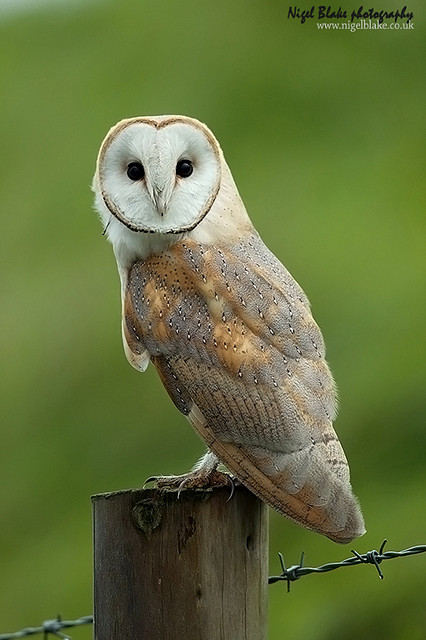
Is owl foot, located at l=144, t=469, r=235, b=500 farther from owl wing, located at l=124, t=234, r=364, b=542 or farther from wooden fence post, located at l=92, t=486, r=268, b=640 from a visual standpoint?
wooden fence post, located at l=92, t=486, r=268, b=640

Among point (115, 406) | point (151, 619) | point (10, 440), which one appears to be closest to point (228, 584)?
point (151, 619)

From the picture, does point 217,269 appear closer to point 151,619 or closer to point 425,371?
point 151,619

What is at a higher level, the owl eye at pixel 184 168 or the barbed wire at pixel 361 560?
the owl eye at pixel 184 168

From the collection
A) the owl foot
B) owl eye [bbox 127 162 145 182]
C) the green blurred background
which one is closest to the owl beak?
owl eye [bbox 127 162 145 182]

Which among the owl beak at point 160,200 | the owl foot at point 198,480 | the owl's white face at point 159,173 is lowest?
the owl foot at point 198,480

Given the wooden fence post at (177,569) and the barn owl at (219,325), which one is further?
the barn owl at (219,325)

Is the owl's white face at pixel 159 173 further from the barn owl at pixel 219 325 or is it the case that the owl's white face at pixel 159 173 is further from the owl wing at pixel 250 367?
the owl wing at pixel 250 367

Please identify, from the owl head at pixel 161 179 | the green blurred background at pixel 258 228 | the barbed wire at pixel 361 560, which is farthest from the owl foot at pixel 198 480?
the green blurred background at pixel 258 228
